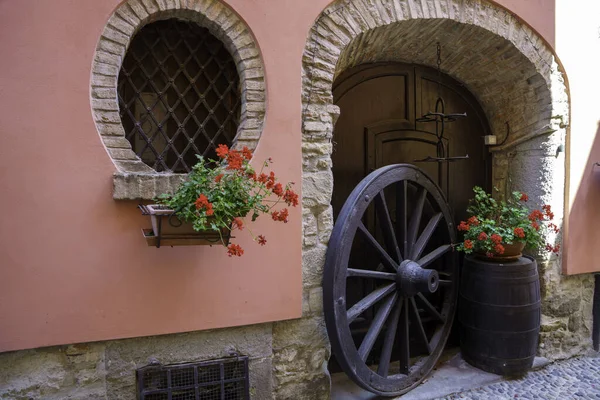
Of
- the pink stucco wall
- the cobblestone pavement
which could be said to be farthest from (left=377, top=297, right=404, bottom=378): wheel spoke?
the pink stucco wall

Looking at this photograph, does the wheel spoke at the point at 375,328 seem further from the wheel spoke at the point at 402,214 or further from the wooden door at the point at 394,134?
the wooden door at the point at 394,134

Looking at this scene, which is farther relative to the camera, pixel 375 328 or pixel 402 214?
pixel 402 214

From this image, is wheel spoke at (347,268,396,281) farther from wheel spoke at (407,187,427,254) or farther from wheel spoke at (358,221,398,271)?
wheel spoke at (407,187,427,254)

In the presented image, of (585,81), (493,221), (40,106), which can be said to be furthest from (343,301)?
(585,81)

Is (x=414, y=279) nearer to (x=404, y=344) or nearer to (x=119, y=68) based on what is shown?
(x=404, y=344)

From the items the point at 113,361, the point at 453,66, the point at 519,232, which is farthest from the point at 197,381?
the point at 453,66

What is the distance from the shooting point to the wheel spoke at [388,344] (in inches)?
107

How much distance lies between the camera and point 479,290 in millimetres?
3039

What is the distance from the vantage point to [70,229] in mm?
2012

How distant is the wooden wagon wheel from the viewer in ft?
8.08

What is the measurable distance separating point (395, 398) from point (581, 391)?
4.20 ft

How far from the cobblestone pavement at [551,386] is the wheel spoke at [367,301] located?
0.80 m

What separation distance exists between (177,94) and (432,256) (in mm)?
1919

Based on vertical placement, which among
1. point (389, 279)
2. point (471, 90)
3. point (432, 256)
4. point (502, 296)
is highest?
point (471, 90)
